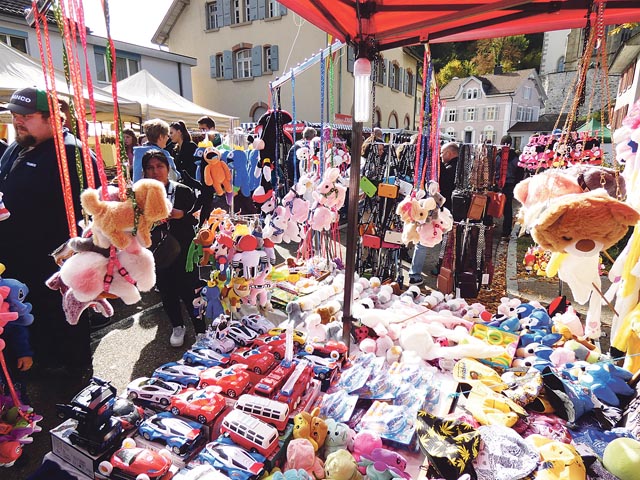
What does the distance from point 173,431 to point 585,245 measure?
6.03ft

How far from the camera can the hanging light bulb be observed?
2201 millimetres

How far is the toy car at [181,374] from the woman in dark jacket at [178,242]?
903 mm

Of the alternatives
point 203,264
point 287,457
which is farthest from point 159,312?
point 287,457

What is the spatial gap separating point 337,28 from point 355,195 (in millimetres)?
1017

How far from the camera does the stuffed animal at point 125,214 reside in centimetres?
129

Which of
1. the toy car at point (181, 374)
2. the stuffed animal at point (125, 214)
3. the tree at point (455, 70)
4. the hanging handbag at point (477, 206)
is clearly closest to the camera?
the stuffed animal at point (125, 214)

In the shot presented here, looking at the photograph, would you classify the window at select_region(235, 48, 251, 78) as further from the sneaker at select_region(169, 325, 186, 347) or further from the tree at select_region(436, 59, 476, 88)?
the tree at select_region(436, 59, 476, 88)

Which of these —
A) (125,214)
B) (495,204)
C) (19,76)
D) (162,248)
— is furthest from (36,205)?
(19,76)

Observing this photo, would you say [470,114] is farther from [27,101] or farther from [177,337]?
[27,101]

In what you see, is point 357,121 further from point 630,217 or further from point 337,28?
point 630,217

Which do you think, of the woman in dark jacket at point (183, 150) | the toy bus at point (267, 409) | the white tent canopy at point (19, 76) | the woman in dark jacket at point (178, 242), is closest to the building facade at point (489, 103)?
the white tent canopy at point (19, 76)

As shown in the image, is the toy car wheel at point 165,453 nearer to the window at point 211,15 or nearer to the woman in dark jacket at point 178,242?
the woman in dark jacket at point 178,242

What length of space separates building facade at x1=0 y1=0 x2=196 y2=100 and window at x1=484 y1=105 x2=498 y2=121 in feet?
76.0

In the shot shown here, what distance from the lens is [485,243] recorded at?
175 inches
